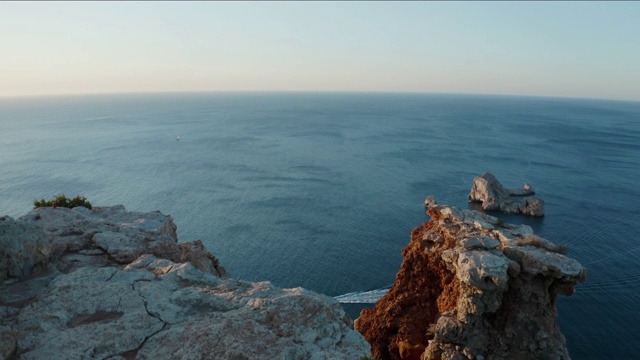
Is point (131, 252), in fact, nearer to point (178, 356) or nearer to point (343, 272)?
point (178, 356)

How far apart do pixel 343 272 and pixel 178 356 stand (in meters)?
53.6

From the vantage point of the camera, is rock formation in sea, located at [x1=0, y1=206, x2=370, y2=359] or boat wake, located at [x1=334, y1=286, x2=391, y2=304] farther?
boat wake, located at [x1=334, y1=286, x2=391, y2=304]

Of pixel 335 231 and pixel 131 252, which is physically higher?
pixel 131 252

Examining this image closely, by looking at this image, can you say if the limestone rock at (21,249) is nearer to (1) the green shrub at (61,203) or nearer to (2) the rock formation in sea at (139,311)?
(2) the rock formation in sea at (139,311)

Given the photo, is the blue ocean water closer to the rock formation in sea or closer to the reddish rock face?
the reddish rock face

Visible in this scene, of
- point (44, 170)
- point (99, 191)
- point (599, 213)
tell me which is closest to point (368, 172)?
point (599, 213)

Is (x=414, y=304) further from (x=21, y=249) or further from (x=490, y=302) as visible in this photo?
(x=21, y=249)

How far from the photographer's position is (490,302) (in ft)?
93.7

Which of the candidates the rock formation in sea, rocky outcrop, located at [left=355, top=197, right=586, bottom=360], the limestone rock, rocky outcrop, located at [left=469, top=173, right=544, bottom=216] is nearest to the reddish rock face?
rocky outcrop, located at [left=355, top=197, right=586, bottom=360]

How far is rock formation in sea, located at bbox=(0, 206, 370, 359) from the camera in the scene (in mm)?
11406

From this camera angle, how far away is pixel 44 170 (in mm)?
119750

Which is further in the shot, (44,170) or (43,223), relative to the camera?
(44,170)

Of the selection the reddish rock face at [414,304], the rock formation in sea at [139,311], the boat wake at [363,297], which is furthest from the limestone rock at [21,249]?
the boat wake at [363,297]

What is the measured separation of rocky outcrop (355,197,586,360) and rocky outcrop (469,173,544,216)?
62.9 meters
